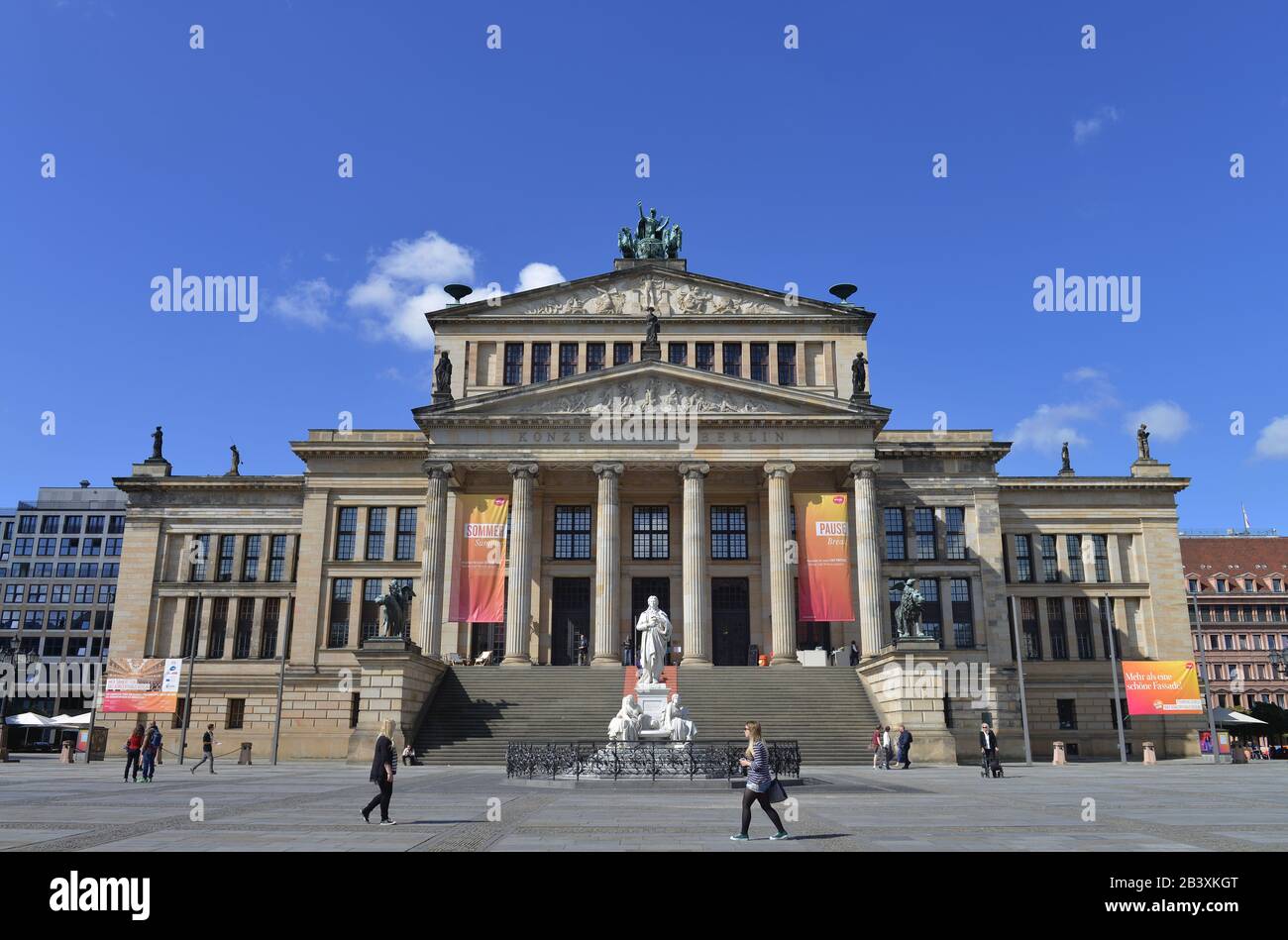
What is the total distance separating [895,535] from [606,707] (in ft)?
77.2

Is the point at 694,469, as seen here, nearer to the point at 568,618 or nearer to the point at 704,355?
the point at 704,355

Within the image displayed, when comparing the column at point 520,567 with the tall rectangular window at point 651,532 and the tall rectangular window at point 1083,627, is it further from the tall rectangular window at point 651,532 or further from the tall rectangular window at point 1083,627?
the tall rectangular window at point 1083,627

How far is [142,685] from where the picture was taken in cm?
5678

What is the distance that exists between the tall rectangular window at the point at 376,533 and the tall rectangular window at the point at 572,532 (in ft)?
34.1

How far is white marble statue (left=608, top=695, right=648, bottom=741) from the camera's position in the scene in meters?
27.6

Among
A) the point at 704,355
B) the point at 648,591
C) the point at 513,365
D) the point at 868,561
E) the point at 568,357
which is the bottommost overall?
the point at 648,591

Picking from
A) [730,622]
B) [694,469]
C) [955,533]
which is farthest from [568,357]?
[955,533]

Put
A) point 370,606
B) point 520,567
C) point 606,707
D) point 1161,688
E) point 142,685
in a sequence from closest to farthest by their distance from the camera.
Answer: point 606,707
point 520,567
point 1161,688
point 142,685
point 370,606

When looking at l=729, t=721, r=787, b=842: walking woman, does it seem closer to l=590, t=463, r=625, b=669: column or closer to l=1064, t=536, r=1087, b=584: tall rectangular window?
l=590, t=463, r=625, b=669: column

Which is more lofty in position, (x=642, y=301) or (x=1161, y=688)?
(x=642, y=301)

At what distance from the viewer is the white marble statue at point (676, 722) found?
90.6 feet

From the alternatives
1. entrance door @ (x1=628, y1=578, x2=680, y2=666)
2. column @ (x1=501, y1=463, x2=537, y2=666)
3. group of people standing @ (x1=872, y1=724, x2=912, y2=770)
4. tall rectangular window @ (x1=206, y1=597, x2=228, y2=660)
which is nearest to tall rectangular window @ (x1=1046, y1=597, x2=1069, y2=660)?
entrance door @ (x1=628, y1=578, x2=680, y2=666)

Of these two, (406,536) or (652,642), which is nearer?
(652,642)
